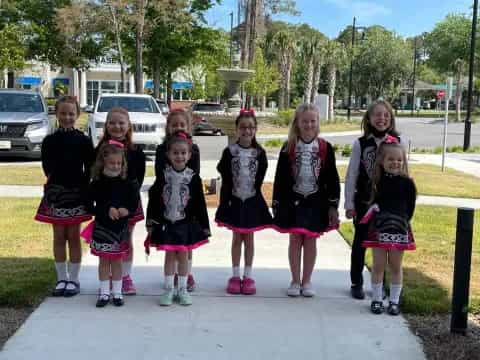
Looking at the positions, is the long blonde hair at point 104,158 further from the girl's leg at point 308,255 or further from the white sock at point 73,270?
the girl's leg at point 308,255

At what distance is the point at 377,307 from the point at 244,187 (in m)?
1.40

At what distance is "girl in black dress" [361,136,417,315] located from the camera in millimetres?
4449

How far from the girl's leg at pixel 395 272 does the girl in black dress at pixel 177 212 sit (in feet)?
4.67

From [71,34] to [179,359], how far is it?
1261 inches

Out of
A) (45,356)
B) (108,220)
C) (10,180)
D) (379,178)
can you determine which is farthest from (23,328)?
(10,180)

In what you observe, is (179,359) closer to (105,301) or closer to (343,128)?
(105,301)

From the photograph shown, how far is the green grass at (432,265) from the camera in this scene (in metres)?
4.75

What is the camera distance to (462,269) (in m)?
4.07

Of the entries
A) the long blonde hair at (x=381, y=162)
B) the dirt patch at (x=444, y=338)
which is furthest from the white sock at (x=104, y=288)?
the dirt patch at (x=444, y=338)

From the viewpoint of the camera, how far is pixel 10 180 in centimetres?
1096

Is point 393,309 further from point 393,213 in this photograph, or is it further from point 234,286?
point 234,286

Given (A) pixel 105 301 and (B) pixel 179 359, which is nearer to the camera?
(B) pixel 179 359

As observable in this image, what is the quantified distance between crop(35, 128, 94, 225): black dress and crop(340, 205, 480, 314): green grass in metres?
2.70

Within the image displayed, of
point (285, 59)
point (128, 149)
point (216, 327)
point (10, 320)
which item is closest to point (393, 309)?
point (216, 327)
